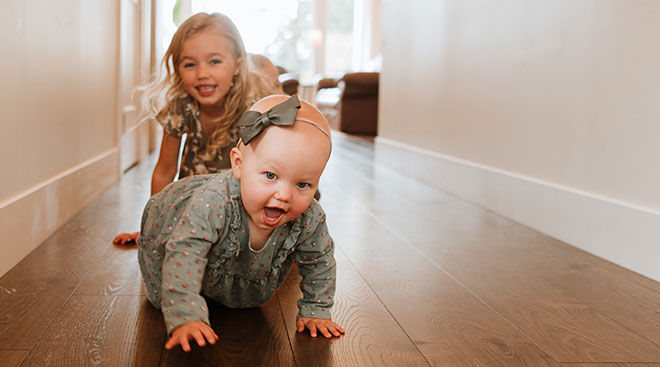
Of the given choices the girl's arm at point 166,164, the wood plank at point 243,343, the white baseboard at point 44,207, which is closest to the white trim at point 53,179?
the white baseboard at point 44,207

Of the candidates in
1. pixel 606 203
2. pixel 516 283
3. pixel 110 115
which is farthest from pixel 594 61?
pixel 110 115

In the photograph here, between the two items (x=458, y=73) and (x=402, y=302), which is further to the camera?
(x=458, y=73)

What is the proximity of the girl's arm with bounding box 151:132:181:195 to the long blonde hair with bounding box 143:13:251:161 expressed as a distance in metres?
0.08

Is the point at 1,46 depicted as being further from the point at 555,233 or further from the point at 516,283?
the point at 555,233

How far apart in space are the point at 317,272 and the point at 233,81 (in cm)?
79

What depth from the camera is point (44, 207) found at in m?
1.81

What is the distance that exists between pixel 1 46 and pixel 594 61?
158 centimetres

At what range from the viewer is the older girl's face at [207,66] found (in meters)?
1.77

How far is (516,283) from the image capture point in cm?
161

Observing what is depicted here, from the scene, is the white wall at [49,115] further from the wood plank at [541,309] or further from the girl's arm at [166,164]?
the wood plank at [541,309]

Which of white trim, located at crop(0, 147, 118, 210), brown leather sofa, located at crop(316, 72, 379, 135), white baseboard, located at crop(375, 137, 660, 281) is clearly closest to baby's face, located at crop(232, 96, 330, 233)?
white trim, located at crop(0, 147, 118, 210)

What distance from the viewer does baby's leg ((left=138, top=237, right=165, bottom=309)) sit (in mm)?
1275

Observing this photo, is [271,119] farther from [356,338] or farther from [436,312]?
[436,312]

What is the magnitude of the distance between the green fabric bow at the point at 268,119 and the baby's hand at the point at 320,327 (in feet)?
1.14
